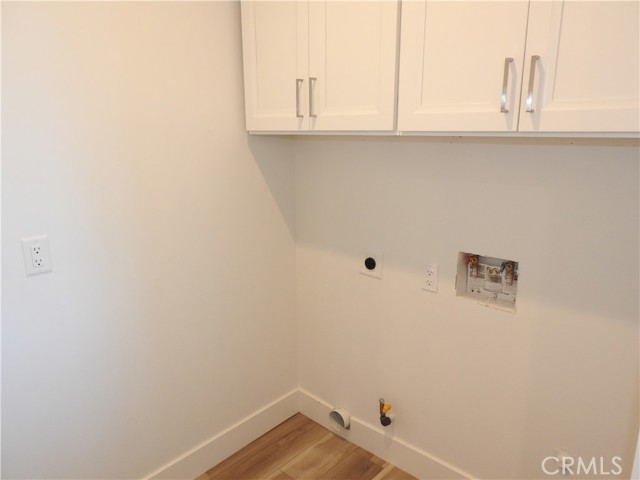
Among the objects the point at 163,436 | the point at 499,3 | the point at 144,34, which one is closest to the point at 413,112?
the point at 499,3

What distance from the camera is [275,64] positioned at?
166cm

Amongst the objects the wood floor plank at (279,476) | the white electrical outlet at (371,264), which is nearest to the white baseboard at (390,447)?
the wood floor plank at (279,476)

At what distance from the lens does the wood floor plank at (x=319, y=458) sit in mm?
2023

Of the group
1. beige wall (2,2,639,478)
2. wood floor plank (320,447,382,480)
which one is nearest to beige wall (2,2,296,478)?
beige wall (2,2,639,478)

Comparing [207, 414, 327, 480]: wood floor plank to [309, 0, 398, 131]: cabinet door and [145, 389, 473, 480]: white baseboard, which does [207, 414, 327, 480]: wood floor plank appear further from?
[309, 0, 398, 131]: cabinet door

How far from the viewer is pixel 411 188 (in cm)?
175

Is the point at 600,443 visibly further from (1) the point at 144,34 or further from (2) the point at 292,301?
(1) the point at 144,34

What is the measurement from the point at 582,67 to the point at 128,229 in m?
1.46

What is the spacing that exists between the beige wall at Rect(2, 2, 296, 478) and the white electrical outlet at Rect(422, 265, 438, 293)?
0.74 meters

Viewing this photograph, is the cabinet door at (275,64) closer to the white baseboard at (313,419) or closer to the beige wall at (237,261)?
the beige wall at (237,261)

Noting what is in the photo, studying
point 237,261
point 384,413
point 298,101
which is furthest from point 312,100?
point 384,413

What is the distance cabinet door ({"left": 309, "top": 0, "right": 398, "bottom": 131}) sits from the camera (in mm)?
1342

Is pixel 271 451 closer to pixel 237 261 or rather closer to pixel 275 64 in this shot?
pixel 237 261

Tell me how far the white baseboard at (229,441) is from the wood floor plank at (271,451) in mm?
30
